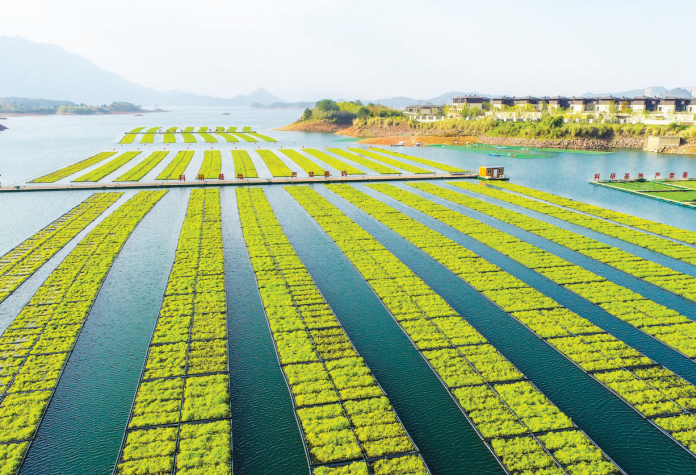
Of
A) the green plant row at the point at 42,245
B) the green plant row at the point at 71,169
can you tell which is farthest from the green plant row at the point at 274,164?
the green plant row at the point at 71,169

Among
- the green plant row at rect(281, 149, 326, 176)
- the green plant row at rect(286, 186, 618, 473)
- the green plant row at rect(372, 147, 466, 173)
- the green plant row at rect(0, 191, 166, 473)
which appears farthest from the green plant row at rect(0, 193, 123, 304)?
the green plant row at rect(372, 147, 466, 173)

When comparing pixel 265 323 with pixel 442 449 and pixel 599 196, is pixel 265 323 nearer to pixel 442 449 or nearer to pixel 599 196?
pixel 442 449

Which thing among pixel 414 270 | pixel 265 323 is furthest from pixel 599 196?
pixel 265 323

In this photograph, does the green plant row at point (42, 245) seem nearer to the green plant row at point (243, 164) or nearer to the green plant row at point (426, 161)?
the green plant row at point (243, 164)

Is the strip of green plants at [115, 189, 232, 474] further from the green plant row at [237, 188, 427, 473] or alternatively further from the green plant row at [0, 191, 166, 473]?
the green plant row at [0, 191, 166, 473]

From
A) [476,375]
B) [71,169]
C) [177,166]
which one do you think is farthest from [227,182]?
[476,375]

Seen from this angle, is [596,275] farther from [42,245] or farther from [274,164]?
[274,164]
